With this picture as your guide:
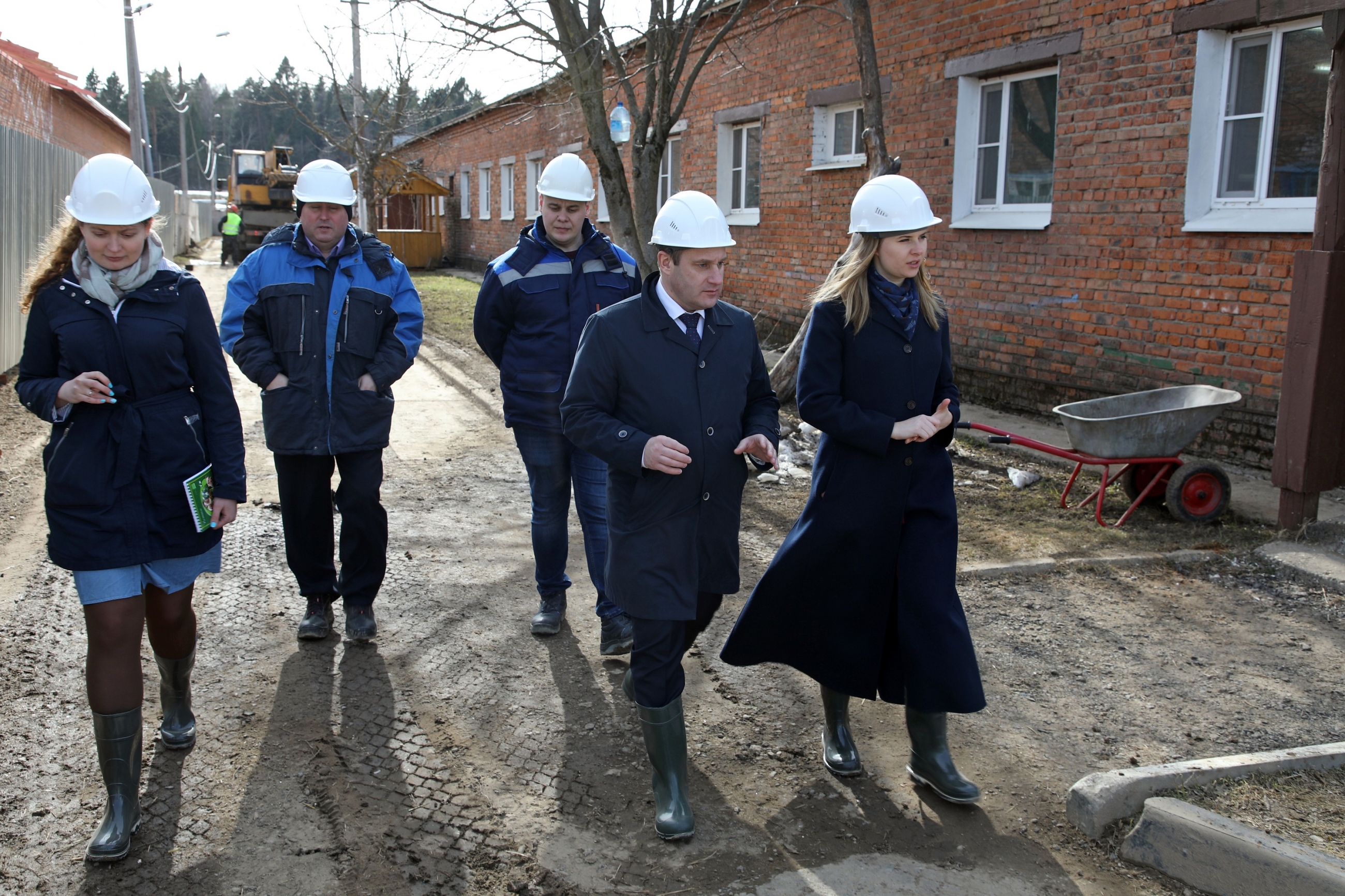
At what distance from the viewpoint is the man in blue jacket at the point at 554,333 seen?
449cm

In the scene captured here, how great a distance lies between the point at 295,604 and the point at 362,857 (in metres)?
2.26

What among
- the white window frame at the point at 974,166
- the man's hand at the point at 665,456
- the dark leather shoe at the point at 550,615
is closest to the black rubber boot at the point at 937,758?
the man's hand at the point at 665,456

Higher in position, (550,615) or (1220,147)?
(1220,147)

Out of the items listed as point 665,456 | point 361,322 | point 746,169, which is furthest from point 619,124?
point 665,456

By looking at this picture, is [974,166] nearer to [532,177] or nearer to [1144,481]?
[1144,481]

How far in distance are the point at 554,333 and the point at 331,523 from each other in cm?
127

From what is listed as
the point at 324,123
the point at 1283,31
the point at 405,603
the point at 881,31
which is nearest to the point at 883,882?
the point at 405,603

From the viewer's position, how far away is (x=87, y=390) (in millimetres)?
3021

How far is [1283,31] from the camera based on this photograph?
768 centimetres

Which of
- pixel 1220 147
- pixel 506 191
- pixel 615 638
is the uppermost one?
pixel 506 191

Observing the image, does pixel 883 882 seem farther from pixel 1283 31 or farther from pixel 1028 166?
pixel 1028 166

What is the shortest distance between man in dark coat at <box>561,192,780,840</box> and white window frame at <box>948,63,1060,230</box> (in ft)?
25.1

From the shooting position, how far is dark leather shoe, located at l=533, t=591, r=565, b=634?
470 centimetres

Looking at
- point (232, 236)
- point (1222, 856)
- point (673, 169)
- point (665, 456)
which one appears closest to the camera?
point (1222, 856)
